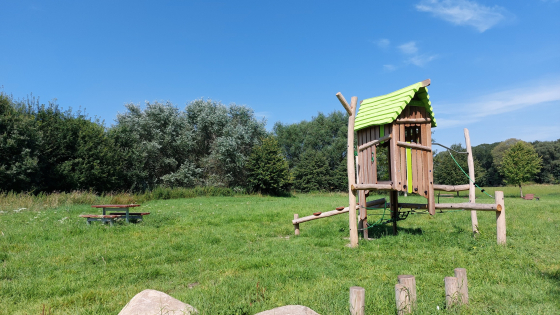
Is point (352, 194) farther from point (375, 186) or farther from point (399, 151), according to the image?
point (399, 151)

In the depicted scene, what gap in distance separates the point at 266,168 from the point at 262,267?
34.7m

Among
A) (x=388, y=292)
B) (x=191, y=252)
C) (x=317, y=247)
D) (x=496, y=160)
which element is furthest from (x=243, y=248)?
(x=496, y=160)

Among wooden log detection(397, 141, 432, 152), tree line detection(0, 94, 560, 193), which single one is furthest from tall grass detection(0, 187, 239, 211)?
wooden log detection(397, 141, 432, 152)

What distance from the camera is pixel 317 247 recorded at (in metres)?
8.88

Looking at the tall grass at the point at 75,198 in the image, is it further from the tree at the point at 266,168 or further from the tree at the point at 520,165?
the tree at the point at 520,165

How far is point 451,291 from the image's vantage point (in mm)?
4074

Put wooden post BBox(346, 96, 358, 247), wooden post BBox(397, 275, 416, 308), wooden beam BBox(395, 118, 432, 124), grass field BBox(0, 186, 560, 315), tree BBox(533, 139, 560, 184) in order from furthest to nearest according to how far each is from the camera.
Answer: tree BBox(533, 139, 560, 184), wooden beam BBox(395, 118, 432, 124), wooden post BBox(346, 96, 358, 247), grass field BBox(0, 186, 560, 315), wooden post BBox(397, 275, 416, 308)

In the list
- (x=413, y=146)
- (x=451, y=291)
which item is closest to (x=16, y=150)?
(x=413, y=146)

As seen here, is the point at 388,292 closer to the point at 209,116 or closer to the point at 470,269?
the point at 470,269

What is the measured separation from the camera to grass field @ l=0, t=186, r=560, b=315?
4836mm

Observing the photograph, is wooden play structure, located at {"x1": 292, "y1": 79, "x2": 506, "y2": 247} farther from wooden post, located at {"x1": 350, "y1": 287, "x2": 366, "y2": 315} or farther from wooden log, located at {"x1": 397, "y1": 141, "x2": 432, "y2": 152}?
wooden post, located at {"x1": 350, "y1": 287, "x2": 366, "y2": 315}

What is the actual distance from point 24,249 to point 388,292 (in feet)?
29.7

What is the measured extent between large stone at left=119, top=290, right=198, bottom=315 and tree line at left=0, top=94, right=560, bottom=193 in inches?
1026

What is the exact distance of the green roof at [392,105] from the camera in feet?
28.9
